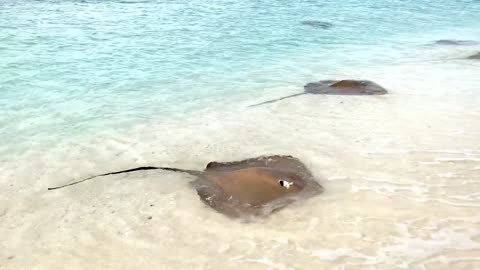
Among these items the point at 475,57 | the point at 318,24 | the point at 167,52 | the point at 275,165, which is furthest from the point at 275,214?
the point at 318,24

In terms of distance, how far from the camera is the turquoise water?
6.37m

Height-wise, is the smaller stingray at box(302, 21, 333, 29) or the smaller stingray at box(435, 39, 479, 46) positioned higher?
the smaller stingray at box(435, 39, 479, 46)

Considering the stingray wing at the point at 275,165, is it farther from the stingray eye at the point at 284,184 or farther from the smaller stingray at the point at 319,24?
the smaller stingray at the point at 319,24

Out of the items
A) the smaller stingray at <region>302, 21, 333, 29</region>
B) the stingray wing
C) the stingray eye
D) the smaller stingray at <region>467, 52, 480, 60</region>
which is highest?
the stingray eye

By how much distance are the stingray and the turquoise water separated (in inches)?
79.4

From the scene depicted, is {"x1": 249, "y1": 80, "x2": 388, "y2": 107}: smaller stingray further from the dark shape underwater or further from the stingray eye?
the dark shape underwater

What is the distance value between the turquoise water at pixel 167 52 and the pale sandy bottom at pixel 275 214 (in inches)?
30.6

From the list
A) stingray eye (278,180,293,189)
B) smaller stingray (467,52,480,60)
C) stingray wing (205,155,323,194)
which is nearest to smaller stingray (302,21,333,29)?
smaller stingray (467,52,480,60)

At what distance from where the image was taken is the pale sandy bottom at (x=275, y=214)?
3213mm

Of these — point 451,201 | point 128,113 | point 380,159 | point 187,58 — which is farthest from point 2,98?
point 451,201

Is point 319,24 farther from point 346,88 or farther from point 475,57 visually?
point 346,88

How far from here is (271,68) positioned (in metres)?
8.75

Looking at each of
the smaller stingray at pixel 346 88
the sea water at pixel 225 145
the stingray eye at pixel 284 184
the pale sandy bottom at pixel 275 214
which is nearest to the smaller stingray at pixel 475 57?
the sea water at pixel 225 145

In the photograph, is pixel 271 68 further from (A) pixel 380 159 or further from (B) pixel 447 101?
(A) pixel 380 159
